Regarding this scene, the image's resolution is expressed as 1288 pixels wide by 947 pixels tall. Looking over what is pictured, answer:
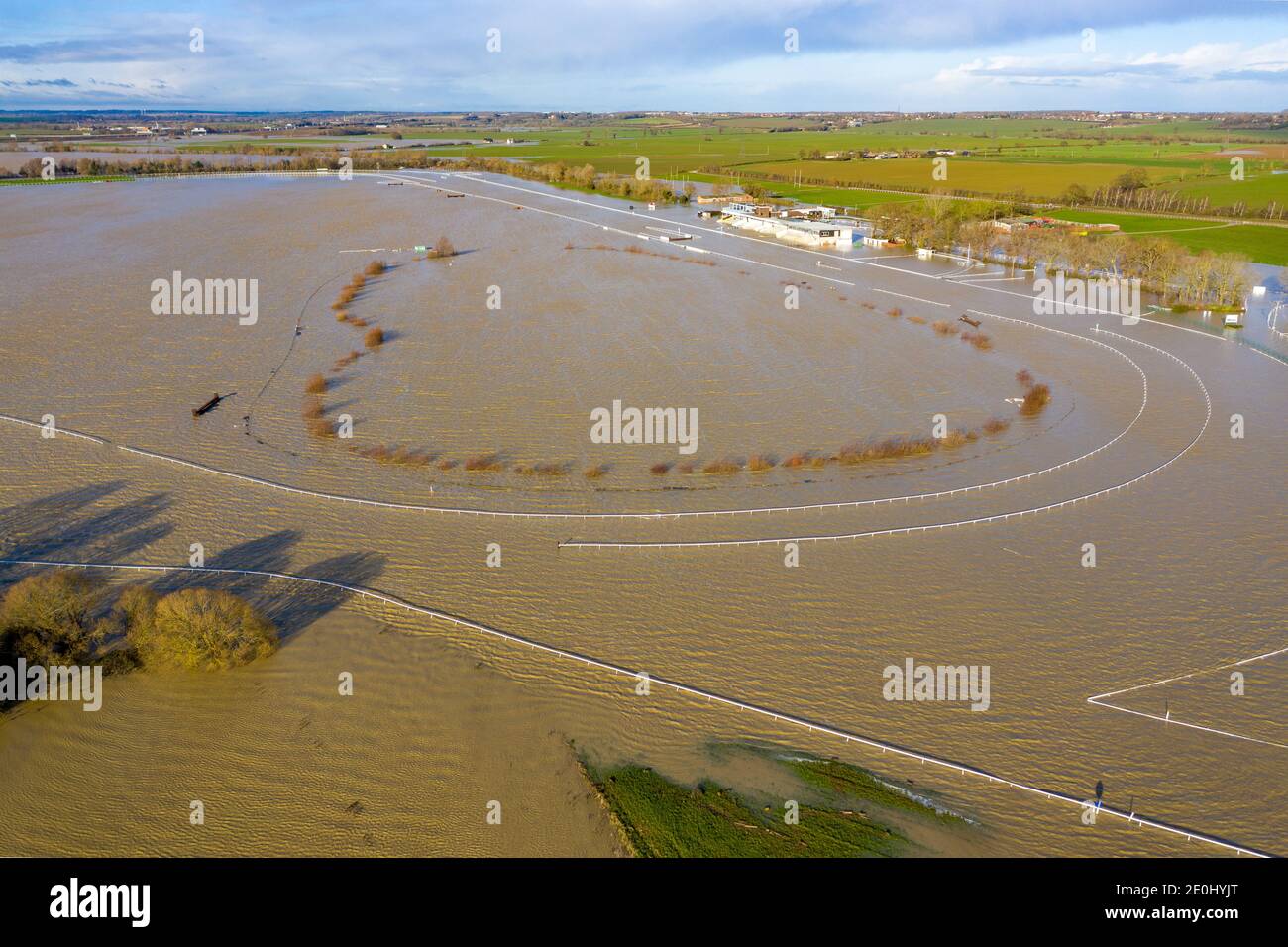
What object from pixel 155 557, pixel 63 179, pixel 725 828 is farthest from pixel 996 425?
pixel 63 179

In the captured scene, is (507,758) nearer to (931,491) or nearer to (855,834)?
(855,834)

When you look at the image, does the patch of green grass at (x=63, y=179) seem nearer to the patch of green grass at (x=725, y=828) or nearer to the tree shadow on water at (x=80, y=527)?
the tree shadow on water at (x=80, y=527)

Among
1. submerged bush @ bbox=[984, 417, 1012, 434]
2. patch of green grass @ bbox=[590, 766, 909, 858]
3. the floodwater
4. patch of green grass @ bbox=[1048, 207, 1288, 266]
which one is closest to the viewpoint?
patch of green grass @ bbox=[590, 766, 909, 858]

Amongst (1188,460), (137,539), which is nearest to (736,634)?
(137,539)

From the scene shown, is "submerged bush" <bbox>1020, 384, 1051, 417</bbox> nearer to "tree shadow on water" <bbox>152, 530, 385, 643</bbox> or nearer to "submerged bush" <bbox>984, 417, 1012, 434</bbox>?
"submerged bush" <bbox>984, 417, 1012, 434</bbox>

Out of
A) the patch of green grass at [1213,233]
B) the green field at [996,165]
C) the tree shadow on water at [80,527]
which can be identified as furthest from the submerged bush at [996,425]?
the green field at [996,165]

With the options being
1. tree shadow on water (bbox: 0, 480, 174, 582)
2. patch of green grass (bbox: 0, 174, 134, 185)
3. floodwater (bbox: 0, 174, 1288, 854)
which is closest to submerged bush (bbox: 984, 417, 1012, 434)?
floodwater (bbox: 0, 174, 1288, 854)
